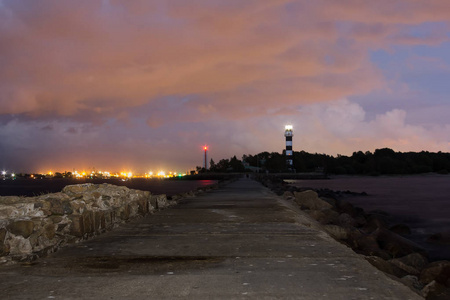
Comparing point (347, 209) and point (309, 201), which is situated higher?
point (309, 201)

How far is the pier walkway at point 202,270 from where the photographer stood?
4.36 m

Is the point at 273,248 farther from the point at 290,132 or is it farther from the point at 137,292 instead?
the point at 290,132

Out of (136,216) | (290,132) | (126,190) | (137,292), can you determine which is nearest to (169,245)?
(137,292)

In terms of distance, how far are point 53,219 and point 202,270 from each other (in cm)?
312

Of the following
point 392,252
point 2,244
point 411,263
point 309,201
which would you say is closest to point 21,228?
point 2,244

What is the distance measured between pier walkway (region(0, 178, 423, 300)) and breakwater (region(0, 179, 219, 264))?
0.25 m

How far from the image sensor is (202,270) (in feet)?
17.6

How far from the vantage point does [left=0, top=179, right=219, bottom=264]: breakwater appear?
6.00 meters

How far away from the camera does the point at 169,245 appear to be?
7.20 meters

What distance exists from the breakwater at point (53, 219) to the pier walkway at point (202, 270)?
0.25 meters

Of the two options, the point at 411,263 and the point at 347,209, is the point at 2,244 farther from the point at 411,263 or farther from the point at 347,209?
the point at 347,209

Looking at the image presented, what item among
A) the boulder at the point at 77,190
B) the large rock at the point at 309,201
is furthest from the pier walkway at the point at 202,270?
the large rock at the point at 309,201

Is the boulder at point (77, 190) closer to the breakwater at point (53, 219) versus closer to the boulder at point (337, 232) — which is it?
the breakwater at point (53, 219)

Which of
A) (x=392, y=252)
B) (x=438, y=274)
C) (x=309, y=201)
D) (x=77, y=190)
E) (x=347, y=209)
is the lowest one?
(x=392, y=252)
